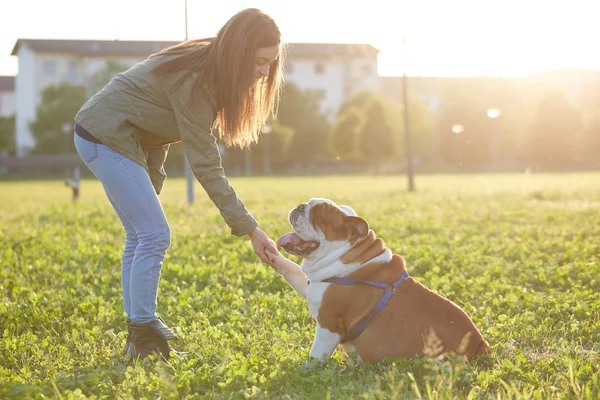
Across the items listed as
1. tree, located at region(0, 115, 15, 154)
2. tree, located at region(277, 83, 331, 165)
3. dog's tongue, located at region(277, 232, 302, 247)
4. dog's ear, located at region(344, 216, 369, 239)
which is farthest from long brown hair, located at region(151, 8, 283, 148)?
tree, located at region(0, 115, 15, 154)

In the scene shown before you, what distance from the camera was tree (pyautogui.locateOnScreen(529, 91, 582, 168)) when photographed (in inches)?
1932

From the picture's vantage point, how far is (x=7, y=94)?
86.6 meters

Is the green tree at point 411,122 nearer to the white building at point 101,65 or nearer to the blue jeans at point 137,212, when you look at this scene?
the white building at point 101,65

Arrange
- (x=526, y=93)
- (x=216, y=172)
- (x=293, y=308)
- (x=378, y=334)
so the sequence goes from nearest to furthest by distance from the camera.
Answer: (x=378, y=334) → (x=216, y=172) → (x=293, y=308) → (x=526, y=93)

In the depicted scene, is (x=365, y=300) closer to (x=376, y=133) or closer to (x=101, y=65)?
(x=376, y=133)

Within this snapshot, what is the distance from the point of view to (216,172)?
15.4 ft

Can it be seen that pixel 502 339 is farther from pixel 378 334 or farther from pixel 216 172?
pixel 216 172

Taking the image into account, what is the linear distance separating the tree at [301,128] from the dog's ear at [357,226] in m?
59.5

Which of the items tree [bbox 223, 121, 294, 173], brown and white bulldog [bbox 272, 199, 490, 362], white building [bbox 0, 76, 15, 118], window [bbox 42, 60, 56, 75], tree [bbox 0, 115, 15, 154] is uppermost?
window [bbox 42, 60, 56, 75]

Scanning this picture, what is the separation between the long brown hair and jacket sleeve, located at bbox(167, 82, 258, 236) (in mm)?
72

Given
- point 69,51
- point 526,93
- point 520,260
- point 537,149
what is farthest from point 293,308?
point 69,51

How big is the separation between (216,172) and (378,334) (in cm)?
157

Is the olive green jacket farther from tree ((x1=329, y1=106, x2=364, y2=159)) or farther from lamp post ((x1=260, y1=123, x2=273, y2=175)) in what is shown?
tree ((x1=329, y1=106, x2=364, y2=159))

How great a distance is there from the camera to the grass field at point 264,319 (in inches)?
160
